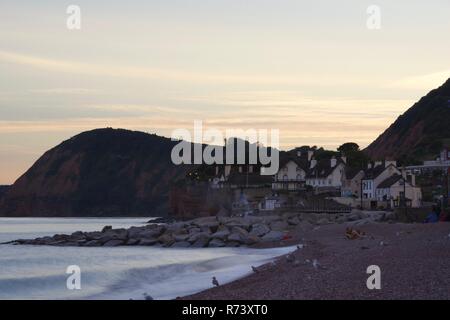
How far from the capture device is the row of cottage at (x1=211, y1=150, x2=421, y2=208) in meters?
67.3

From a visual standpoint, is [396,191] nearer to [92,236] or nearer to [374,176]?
[374,176]

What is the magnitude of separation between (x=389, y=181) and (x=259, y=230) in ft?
79.6

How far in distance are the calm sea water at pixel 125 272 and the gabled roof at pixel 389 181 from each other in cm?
2886

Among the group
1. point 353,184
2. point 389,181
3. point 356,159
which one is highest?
point 356,159

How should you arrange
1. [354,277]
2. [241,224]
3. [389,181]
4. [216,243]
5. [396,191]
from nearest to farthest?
[354,277]
[216,243]
[241,224]
[396,191]
[389,181]

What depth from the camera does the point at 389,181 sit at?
6875cm

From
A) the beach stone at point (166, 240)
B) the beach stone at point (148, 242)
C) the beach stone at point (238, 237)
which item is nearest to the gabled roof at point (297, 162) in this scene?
the beach stone at point (148, 242)

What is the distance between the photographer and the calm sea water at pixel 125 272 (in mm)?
23422

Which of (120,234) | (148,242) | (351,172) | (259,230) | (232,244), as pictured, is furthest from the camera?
(351,172)

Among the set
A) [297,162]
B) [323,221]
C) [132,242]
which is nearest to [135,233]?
[132,242]

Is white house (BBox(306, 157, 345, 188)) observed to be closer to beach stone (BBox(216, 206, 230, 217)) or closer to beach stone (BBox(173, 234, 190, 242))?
beach stone (BBox(216, 206, 230, 217))

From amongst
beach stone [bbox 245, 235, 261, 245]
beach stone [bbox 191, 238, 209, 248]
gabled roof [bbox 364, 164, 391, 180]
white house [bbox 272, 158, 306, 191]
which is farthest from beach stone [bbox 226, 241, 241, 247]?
white house [bbox 272, 158, 306, 191]
